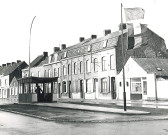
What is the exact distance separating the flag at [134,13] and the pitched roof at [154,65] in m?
14.4

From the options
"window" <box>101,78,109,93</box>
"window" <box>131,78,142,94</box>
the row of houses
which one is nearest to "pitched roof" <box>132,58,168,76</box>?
the row of houses

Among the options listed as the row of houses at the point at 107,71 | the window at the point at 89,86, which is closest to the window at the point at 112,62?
the row of houses at the point at 107,71

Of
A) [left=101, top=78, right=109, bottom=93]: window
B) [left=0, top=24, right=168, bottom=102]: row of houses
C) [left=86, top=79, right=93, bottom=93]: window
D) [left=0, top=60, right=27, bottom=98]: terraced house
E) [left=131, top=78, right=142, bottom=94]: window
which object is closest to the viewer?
[left=0, top=24, right=168, bottom=102]: row of houses

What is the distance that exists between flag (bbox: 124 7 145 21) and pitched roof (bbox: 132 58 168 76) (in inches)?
566

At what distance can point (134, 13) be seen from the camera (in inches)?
713

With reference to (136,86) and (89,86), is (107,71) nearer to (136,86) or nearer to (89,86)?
(89,86)

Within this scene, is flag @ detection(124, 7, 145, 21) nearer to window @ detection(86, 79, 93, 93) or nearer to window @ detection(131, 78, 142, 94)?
window @ detection(131, 78, 142, 94)

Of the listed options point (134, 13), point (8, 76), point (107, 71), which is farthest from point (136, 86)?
point (8, 76)

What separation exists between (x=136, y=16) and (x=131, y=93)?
57.0 feet

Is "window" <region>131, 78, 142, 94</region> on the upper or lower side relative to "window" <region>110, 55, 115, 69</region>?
lower

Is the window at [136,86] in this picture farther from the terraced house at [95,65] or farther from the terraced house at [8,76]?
the terraced house at [8,76]

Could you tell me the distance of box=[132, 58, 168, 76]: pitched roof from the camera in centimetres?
3189

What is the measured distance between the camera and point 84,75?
4369 cm

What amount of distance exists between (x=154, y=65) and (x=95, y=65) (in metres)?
10.5
